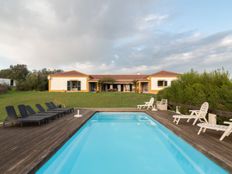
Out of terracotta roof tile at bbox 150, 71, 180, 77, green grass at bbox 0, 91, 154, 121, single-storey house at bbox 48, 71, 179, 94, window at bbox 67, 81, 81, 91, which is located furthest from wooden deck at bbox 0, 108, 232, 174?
window at bbox 67, 81, 81, 91

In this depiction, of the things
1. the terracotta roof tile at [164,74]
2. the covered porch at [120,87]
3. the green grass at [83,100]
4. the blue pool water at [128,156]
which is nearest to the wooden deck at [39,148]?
the blue pool water at [128,156]

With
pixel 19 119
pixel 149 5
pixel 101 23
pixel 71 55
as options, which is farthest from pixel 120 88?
pixel 19 119

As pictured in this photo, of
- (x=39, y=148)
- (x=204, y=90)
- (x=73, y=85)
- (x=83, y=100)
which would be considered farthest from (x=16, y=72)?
(x=39, y=148)

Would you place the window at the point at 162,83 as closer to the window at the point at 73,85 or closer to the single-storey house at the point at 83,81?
the single-storey house at the point at 83,81

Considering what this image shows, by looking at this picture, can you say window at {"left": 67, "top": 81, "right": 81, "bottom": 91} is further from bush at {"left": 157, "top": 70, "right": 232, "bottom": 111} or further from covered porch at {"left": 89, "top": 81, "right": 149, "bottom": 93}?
bush at {"left": 157, "top": 70, "right": 232, "bottom": 111}

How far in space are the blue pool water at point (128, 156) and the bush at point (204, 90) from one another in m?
2.38

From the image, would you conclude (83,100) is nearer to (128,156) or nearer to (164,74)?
(164,74)

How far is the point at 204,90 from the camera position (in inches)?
415

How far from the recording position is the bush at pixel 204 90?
8.35m

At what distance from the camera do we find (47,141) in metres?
5.91

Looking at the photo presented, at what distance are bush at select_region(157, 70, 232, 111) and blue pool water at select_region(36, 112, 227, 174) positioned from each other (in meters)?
2.38

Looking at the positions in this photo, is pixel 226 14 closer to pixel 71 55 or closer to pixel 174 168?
pixel 174 168

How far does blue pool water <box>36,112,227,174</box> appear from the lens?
4.77m

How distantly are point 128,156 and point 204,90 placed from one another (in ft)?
21.0
